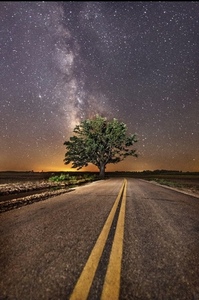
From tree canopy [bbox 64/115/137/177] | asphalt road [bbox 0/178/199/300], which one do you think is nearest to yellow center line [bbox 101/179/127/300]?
asphalt road [bbox 0/178/199/300]

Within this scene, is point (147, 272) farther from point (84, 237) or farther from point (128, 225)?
point (128, 225)

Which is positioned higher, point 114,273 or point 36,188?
point 36,188

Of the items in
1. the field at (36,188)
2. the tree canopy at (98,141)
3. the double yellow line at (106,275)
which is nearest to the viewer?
the double yellow line at (106,275)

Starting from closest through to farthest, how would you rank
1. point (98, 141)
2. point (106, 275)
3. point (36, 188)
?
1. point (106, 275)
2. point (36, 188)
3. point (98, 141)

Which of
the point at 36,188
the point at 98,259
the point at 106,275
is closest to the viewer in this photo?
the point at 106,275

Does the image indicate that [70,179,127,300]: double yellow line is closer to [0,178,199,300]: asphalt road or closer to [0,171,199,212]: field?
[0,178,199,300]: asphalt road

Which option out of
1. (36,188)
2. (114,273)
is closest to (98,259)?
(114,273)

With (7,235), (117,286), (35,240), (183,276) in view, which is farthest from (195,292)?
(7,235)

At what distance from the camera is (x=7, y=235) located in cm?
340

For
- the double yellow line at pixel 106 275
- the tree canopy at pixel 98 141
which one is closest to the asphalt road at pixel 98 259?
the double yellow line at pixel 106 275

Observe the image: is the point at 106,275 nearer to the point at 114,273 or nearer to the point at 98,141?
the point at 114,273

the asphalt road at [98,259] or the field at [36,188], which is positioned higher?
the field at [36,188]

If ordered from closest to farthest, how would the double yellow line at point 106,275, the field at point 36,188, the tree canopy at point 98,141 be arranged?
the double yellow line at point 106,275 → the field at point 36,188 → the tree canopy at point 98,141

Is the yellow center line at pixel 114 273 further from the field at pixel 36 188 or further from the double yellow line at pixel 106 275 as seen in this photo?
the field at pixel 36 188
